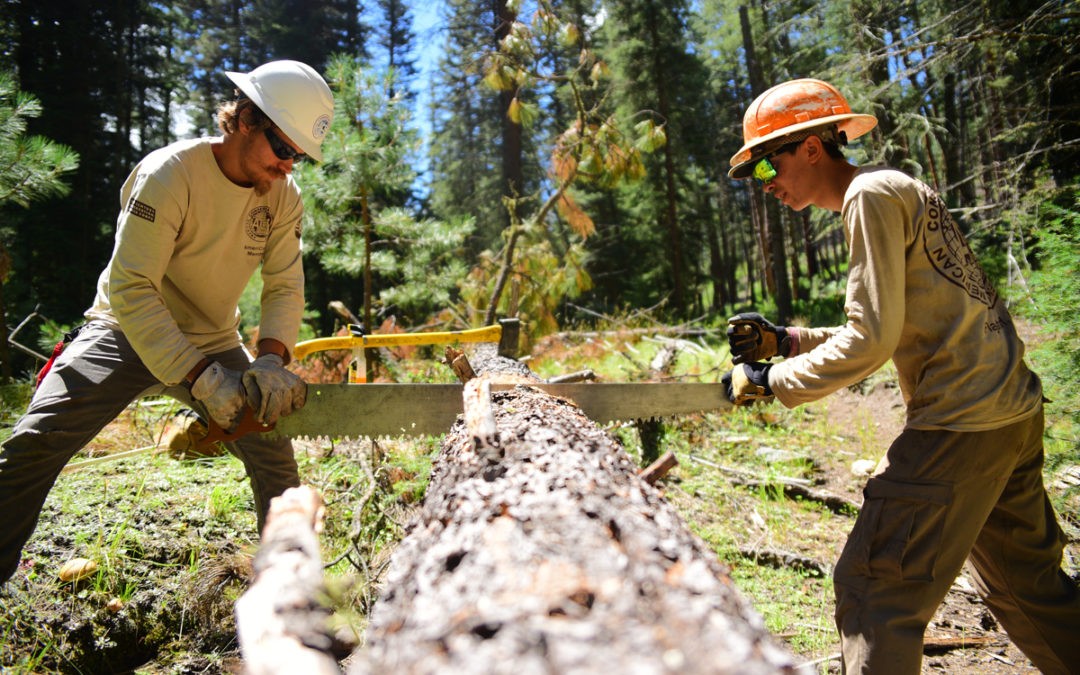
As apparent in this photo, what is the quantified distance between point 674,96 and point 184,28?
46.7 ft

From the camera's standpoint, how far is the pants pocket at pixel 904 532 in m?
1.98

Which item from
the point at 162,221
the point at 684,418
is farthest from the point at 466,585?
the point at 684,418

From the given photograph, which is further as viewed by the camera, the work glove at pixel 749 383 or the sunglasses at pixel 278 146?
the sunglasses at pixel 278 146

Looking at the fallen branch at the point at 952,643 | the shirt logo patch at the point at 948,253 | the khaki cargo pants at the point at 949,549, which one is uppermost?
the shirt logo patch at the point at 948,253

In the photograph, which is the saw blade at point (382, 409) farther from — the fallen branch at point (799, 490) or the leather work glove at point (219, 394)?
the fallen branch at point (799, 490)

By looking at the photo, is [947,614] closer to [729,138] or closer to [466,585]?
[466,585]

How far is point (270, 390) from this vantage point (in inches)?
101

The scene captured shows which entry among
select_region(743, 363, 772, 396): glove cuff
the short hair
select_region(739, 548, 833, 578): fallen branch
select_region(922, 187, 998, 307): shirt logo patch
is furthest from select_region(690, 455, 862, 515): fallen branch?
the short hair

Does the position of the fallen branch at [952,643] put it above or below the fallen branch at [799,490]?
below

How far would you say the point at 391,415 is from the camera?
3062mm

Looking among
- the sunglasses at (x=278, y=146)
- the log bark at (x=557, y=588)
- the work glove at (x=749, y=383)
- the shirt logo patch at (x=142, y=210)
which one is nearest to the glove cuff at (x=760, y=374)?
the work glove at (x=749, y=383)

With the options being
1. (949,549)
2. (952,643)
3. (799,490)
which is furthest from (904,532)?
(799,490)

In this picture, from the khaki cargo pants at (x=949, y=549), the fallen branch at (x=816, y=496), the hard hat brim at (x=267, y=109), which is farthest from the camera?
the fallen branch at (x=816, y=496)

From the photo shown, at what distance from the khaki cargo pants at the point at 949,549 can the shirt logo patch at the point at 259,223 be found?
2929mm
